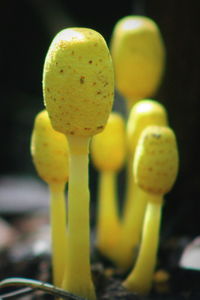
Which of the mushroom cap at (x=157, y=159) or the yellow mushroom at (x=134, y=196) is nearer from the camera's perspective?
the mushroom cap at (x=157, y=159)

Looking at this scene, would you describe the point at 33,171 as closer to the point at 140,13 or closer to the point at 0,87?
the point at 0,87

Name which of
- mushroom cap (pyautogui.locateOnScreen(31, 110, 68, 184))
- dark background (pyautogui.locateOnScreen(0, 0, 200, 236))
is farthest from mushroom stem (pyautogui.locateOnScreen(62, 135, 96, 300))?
dark background (pyautogui.locateOnScreen(0, 0, 200, 236))

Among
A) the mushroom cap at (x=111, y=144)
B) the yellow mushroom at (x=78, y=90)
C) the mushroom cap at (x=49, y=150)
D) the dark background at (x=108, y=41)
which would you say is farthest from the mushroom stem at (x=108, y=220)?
the yellow mushroom at (x=78, y=90)

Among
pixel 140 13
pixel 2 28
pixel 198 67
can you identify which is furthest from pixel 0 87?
pixel 198 67

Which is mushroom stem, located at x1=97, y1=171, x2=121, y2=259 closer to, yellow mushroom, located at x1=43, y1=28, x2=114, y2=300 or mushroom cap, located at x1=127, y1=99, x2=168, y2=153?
mushroom cap, located at x1=127, y1=99, x2=168, y2=153

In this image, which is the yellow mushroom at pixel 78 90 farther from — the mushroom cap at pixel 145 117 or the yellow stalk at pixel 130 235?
the yellow stalk at pixel 130 235

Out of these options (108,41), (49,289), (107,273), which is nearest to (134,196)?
(107,273)

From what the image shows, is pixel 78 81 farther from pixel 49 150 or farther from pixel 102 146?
pixel 102 146

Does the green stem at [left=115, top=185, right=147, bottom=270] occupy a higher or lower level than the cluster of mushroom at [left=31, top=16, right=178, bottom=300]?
lower
